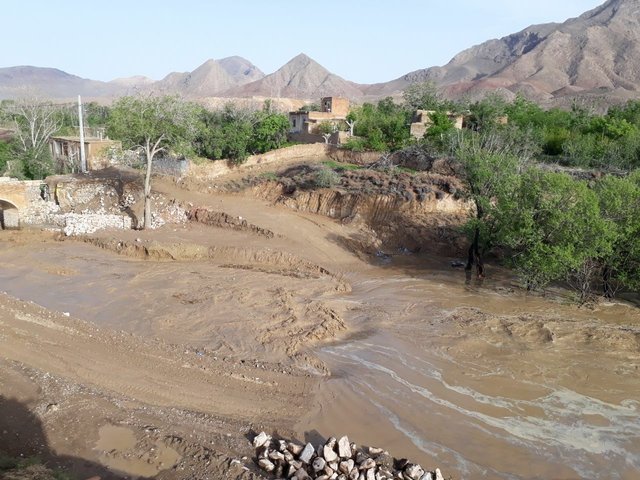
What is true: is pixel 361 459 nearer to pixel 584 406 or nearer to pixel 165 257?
pixel 584 406

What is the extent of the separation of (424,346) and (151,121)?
15954mm

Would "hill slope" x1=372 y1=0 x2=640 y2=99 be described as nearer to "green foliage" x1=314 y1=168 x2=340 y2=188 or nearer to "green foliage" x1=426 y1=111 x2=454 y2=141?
"green foliage" x1=426 y1=111 x2=454 y2=141

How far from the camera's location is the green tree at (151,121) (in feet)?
73.5

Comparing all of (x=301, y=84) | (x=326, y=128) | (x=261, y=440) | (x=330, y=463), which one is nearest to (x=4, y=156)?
(x=326, y=128)

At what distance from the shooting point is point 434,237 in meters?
24.6

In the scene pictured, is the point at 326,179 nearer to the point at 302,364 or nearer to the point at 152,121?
the point at 152,121

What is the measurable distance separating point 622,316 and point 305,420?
42.7 feet

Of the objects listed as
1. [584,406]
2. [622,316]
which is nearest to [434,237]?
[622,316]

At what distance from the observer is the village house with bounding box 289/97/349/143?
128 feet

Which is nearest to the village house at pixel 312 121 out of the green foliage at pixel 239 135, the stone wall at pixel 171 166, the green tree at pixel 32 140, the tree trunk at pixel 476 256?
the green foliage at pixel 239 135

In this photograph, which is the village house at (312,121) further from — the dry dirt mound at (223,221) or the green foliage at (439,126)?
the dry dirt mound at (223,221)

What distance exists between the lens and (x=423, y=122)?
125 feet

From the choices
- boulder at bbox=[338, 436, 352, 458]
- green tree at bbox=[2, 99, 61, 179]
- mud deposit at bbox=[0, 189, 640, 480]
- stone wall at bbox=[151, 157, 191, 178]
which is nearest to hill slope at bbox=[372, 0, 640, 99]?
stone wall at bbox=[151, 157, 191, 178]

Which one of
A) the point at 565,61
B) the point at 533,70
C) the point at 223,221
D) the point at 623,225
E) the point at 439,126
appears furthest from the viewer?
the point at 533,70
